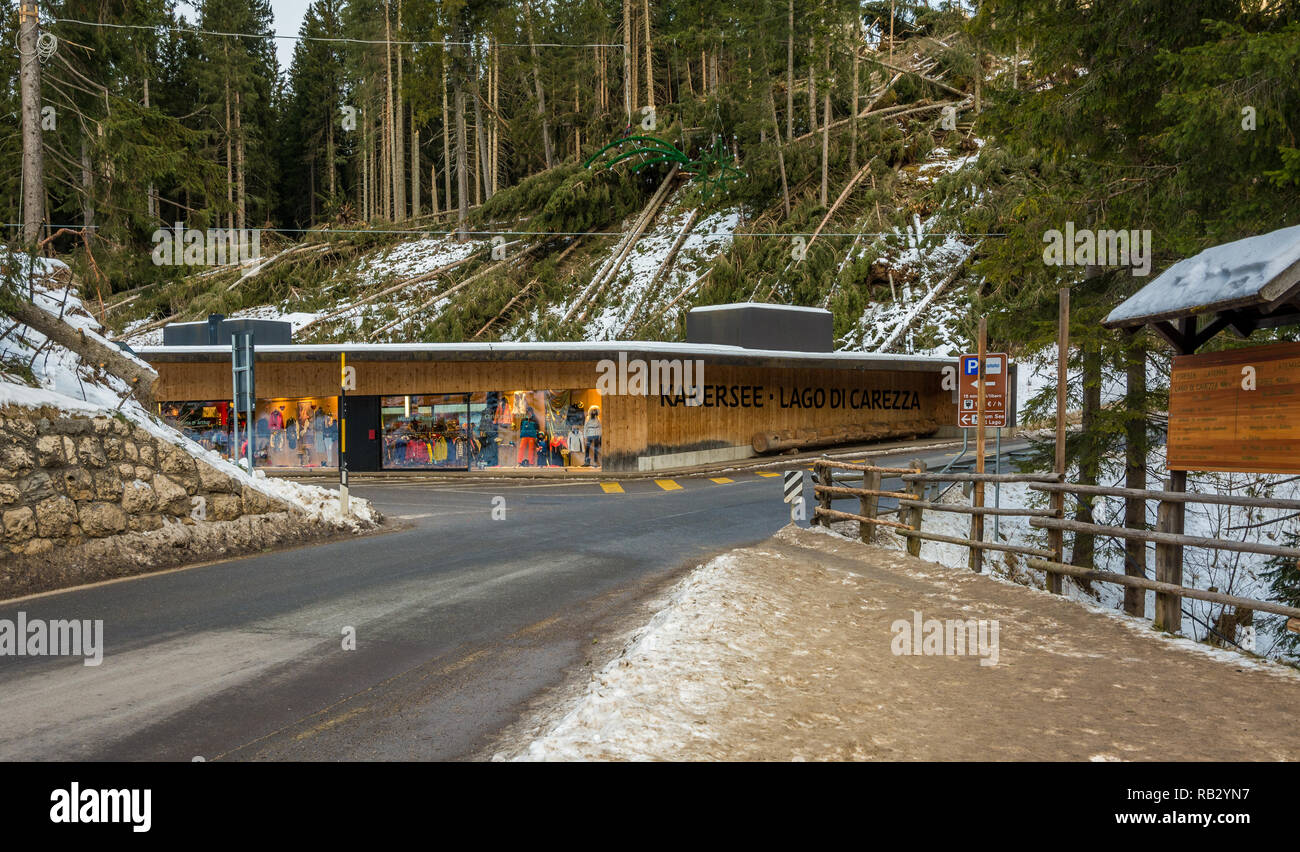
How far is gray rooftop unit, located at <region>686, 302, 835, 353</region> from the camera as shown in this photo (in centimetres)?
3116

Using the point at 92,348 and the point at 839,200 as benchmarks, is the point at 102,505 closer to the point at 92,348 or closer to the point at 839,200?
the point at 92,348

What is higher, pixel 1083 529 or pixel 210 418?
pixel 210 418

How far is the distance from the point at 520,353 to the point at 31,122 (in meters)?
13.4

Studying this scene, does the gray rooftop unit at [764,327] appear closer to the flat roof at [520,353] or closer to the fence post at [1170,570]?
the flat roof at [520,353]

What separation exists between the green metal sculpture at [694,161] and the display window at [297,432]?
23833 millimetres

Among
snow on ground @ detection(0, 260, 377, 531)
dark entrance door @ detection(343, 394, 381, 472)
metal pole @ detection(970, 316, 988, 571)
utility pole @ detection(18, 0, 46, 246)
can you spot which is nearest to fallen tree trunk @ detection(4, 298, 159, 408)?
snow on ground @ detection(0, 260, 377, 531)

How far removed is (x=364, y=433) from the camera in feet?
96.5

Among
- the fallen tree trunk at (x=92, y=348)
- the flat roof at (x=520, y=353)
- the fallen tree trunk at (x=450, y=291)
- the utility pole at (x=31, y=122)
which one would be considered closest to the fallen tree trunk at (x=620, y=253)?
the fallen tree trunk at (x=450, y=291)

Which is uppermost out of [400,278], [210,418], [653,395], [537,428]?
[400,278]

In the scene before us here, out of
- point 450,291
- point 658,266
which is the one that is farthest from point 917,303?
point 450,291

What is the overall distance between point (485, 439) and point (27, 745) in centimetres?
2349

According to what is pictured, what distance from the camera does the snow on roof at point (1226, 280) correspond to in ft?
21.0
